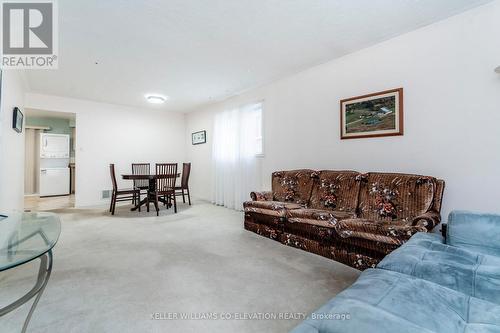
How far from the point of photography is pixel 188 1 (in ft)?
6.87

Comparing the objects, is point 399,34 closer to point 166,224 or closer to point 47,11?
point 47,11

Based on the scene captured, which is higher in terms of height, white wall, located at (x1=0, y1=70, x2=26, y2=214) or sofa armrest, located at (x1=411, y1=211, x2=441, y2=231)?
white wall, located at (x1=0, y1=70, x2=26, y2=214)

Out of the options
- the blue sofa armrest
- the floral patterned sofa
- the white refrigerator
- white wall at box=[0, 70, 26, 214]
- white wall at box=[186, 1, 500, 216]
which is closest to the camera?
the blue sofa armrest

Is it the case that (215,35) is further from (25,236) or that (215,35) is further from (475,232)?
(475,232)

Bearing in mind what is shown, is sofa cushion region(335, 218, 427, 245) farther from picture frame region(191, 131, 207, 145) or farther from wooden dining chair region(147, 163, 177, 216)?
picture frame region(191, 131, 207, 145)

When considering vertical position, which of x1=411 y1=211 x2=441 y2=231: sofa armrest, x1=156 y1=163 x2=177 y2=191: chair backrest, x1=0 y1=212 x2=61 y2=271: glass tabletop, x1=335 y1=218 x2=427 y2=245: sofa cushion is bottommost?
x1=335 y1=218 x2=427 y2=245: sofa cushion

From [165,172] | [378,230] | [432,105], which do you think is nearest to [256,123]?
[165,172]

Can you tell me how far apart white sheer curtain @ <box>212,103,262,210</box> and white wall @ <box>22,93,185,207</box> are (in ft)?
6.21

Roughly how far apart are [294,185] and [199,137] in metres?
3.70

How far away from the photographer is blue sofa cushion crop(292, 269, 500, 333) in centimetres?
76

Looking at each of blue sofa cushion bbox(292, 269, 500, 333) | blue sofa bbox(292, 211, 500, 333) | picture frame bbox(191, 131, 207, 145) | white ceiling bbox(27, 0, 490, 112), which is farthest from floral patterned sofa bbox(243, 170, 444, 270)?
picture frame bbox(191, 131, 207, 145)

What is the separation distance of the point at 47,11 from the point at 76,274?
2.43 metres

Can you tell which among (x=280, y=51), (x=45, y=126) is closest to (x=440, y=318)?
(x=280, y=51)

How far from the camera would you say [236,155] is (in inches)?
193
